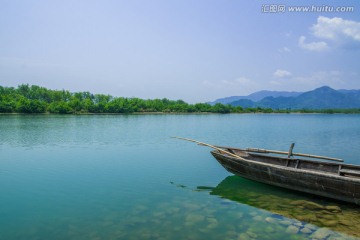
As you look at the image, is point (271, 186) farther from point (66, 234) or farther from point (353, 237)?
point (66, 234)

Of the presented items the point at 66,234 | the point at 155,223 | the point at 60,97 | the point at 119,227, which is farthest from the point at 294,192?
the point at 60,97

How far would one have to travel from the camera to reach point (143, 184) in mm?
12016

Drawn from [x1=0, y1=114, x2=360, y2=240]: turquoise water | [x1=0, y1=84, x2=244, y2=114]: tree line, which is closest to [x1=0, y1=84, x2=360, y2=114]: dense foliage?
[x1=0, y1=84, x2=244, y2=114]: tree line

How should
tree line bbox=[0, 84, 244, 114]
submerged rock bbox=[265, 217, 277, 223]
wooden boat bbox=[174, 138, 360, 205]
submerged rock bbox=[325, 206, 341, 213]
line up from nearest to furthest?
1. submerged rock bbox=[265, 217, 277, 223]
2. submerged rock bbox=[325, 206, 341, 213]
3. wooden boat bbox=[174, 138, 360, 205]
4. tree line bbox=[0, 84, 244, 114]

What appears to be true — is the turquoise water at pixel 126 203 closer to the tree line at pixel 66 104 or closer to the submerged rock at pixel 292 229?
the submerged rock at pixel 292 229

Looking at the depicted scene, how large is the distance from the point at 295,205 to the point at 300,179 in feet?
3.30

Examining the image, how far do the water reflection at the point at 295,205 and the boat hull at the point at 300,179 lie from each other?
0.31 metres

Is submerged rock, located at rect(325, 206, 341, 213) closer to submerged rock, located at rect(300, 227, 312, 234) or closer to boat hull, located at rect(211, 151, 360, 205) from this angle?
boat hull, located at rect(211, 151, 360, 205)

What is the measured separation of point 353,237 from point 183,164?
10134 mm

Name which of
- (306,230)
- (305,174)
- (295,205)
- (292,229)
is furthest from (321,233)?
(305,174)

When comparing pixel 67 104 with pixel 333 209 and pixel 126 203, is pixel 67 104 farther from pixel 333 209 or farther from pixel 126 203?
pixel 333 209

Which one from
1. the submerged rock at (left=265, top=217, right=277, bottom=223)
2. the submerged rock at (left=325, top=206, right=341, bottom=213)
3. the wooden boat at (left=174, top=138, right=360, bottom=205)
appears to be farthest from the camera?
the wooden boat at (left=174, top=138, right=360, bottom=205)

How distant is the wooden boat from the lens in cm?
880

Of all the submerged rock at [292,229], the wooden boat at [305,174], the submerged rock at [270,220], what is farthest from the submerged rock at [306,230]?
the wooden boat at [305,174]
